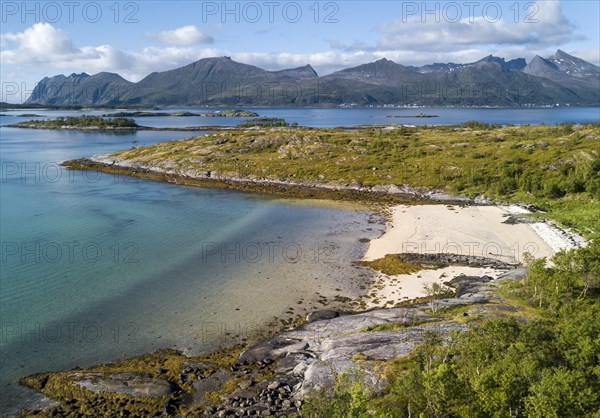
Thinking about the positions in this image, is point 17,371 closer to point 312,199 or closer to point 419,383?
point 419,383

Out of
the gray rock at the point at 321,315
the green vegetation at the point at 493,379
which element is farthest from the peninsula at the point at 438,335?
the gray rock at the point at 321,315

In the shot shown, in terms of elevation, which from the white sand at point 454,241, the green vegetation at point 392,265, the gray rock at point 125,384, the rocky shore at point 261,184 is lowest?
the gray rock at point 125,384

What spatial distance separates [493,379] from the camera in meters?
20.0

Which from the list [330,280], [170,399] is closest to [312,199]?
[330,280]

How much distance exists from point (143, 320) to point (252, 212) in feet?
134

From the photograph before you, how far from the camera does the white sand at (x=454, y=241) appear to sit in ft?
152

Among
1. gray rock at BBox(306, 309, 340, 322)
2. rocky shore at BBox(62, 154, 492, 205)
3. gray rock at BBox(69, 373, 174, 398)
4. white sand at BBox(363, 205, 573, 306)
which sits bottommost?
gray rock at BBox(69, 373, 174, 398)

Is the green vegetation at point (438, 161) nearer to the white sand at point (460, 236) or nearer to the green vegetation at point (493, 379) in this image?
the white sand at point (460, 236)

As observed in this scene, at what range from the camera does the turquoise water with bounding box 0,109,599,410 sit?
35406 millimetres

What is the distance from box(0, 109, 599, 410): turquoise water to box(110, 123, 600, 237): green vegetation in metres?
23.6

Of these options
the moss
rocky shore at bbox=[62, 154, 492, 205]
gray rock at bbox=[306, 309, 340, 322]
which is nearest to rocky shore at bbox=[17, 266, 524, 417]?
gray rock at bbox=[306, 309, 340, 322]

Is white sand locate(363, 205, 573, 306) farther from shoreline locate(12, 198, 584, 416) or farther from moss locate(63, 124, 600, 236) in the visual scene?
moss locate(63, 124, 600, 236)

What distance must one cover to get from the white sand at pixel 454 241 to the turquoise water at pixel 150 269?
13.4 feet

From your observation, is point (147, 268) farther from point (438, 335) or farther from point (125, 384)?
point (438, 335)
